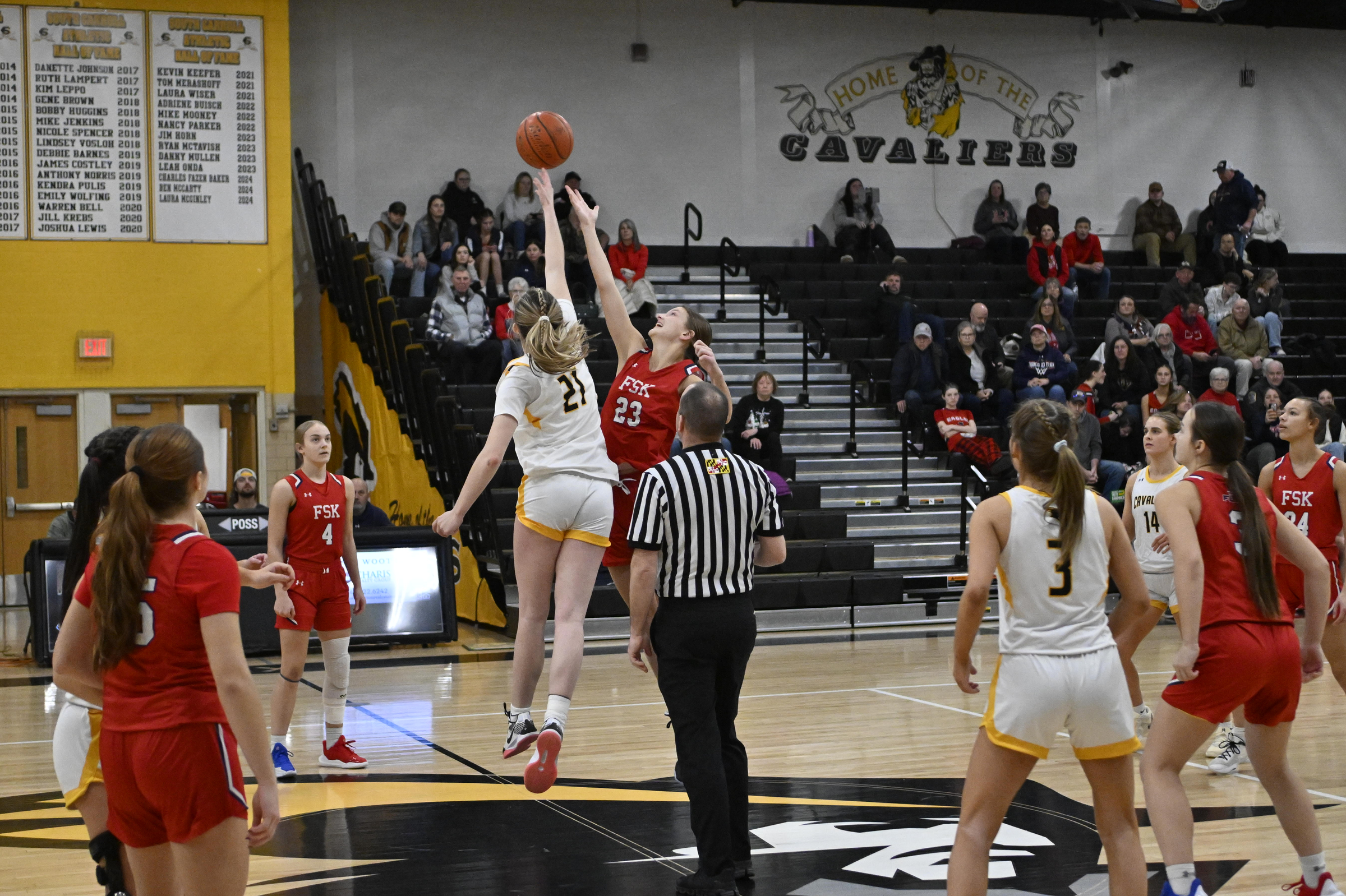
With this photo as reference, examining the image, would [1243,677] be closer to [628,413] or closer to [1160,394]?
[628,413]

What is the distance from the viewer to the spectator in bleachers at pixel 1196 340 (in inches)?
628

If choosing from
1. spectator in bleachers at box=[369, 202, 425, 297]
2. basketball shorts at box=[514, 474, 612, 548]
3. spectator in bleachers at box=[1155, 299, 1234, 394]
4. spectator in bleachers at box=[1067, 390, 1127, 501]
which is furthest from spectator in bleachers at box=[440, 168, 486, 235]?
basketball shorts at box=[514, 474, 612, 548]

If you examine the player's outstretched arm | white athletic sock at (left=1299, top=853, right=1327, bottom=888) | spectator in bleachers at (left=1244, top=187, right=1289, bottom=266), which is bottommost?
white athletic sock at (left=1299, top=853, right=1327, bottom=888)

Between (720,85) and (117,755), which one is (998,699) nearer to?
(117,755)

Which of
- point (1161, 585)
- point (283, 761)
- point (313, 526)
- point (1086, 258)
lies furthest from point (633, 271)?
point (283, 761)

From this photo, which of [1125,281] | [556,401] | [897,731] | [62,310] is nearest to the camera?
[556,401]

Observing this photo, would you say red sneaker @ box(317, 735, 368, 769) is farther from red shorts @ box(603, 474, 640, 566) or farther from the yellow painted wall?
the yellow painted wall

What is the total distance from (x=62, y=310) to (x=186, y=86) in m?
2.72

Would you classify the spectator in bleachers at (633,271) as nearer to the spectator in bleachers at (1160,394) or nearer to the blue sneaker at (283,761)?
the spectator in bleachers at (1160,394)

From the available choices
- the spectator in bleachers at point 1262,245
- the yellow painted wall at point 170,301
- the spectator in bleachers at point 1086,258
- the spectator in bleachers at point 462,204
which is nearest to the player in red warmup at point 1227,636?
the yellow painted wall at point 170,301

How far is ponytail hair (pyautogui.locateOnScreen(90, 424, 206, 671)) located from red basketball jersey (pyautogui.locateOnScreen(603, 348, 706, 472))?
2.56 meters

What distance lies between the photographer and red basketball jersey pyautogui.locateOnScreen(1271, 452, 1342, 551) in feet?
20.0

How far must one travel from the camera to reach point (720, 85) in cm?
1902

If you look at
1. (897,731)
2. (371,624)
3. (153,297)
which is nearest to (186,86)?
(153,297)
